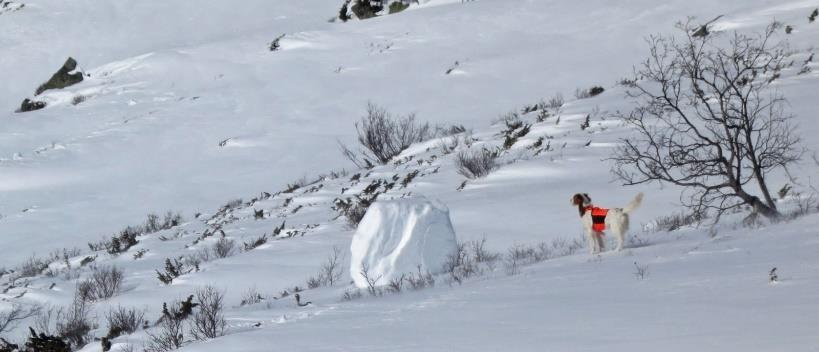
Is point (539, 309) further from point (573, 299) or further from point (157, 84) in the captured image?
point (157, 84)

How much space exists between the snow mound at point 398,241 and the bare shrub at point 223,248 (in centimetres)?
410

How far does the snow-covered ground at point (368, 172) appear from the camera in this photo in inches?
146

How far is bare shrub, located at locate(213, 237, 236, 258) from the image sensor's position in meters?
10.2

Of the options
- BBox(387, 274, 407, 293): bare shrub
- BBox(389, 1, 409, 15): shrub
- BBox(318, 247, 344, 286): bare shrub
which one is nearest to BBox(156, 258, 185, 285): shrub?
BBox(318, 247, 344, 286): bare shrub

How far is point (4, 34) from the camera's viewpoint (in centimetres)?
4334

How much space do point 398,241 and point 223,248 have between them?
14.8 ft

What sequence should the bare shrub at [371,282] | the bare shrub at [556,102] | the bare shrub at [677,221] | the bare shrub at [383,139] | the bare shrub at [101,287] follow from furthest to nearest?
the bare shrub at [383,139] → the bare shrub at [556,102] → the bare shrub at [101,287] → the bare shrub at [677,221] → the bare shrub at [371,282]

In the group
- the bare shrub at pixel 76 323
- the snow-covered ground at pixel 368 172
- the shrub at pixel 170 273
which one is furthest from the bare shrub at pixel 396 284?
the shrub at pixel 170 273

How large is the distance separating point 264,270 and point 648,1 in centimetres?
2451

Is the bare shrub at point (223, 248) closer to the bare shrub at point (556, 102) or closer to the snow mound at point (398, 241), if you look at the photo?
the snow mound at point (398, 241)

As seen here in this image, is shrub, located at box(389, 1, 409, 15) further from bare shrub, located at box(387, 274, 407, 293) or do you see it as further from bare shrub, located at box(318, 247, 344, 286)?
bare shrub, located at box(387, 274, 407, 293)

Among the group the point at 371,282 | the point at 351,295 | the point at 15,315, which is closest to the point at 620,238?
the point at 371,282

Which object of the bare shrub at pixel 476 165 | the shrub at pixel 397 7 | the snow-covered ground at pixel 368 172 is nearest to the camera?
the snow-covered ground at pixel 368 172

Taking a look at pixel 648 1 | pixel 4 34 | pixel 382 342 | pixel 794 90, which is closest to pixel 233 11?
pixel 4 34
